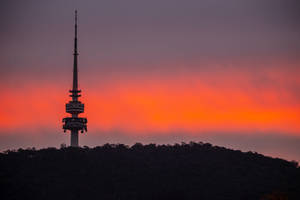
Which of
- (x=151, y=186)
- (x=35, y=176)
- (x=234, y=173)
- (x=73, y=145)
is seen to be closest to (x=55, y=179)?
(x=35, y=176)

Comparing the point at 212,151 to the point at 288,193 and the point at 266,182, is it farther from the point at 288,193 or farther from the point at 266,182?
the point at 288,193

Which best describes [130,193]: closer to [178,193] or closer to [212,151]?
[178,193]

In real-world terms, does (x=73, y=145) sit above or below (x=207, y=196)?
above

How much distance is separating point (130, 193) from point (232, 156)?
1078 inches

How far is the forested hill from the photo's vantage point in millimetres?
152250

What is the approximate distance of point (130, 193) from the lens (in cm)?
15375

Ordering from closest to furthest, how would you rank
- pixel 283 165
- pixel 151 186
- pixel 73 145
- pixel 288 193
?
pixel 288 193 < pixel 151 186 < pixel 283 165 < pixel 73 145

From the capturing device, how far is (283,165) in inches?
6722

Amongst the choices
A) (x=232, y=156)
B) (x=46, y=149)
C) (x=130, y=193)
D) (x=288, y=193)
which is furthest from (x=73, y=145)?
(x=288, y=193)

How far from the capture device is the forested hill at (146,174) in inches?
5994

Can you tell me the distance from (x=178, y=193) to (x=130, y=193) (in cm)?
622

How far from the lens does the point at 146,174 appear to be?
165 metres

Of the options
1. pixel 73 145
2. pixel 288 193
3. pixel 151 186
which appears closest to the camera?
pixel 288 193

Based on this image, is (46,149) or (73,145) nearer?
(46,149)
